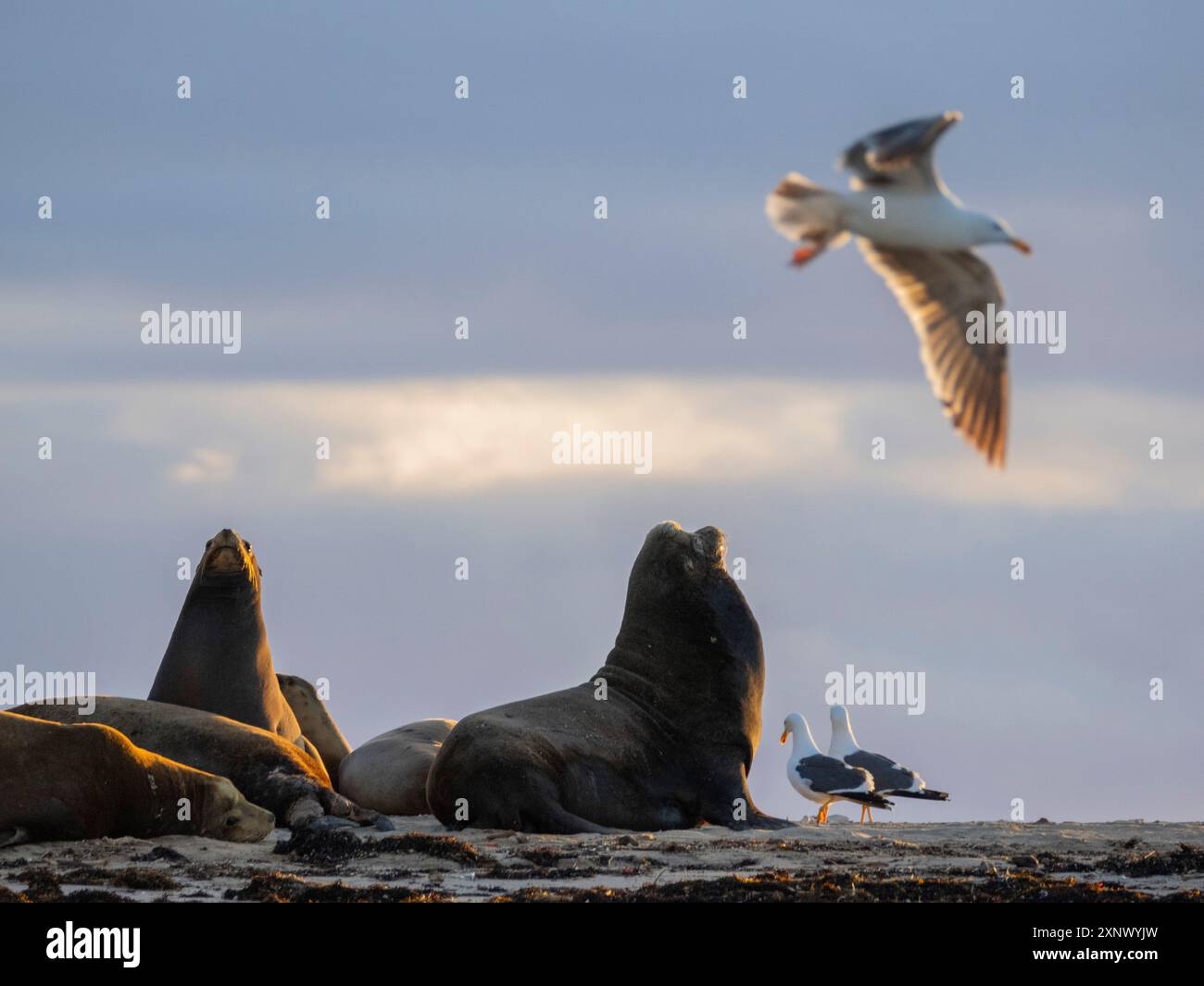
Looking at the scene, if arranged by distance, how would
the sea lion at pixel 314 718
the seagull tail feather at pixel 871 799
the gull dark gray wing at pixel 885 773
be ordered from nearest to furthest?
the seagull tail feather at pixel 871 799 < the gull dark gray wing at pixel 885 773 < the sea lion at pixel 314 718

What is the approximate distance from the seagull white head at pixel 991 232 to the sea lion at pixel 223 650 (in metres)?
10.3

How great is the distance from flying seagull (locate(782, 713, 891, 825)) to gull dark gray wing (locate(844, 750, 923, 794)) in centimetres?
20

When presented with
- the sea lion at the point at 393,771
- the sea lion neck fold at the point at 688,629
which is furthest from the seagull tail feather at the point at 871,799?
the sea lion at the point at 393,771

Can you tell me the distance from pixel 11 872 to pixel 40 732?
5.60 feet

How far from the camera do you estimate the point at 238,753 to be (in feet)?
58.3

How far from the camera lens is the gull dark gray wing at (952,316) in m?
13.9

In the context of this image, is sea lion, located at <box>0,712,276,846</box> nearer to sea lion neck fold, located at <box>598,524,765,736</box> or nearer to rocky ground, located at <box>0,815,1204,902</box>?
rocky ground, located at <box>0,815,1204,902</box>

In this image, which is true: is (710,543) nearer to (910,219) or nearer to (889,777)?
(889,777)

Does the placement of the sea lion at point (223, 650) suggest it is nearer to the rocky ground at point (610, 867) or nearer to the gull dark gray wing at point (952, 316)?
the rocky ground at point (610, 867)

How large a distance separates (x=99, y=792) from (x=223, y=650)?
4.96 metres

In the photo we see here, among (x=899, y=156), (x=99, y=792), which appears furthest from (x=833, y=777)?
(x=899, y=156)

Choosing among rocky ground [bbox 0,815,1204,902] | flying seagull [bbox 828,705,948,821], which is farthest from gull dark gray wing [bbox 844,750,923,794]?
rocky ground [bbox 0,815,1204,902]

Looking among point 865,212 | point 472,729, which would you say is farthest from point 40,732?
point 865,212
